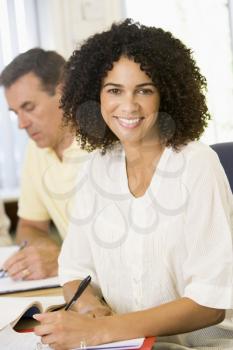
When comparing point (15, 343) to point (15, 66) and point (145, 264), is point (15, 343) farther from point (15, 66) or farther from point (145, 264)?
point (15, 66)

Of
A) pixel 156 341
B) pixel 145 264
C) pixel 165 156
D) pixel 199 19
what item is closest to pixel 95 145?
pixel 165 156

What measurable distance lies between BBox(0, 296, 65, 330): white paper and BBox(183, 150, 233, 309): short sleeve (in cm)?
36

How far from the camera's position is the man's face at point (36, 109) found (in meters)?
2.31

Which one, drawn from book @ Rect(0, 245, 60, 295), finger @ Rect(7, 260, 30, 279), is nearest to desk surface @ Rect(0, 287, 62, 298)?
book @ Rect(0, 245, 60, 295)

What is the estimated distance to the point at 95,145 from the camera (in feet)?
5.41

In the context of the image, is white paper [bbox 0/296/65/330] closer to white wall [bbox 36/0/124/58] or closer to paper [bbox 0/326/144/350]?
paper [bbox 0/326/144/350]

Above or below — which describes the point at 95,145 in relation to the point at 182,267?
above

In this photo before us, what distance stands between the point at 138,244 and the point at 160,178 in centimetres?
16

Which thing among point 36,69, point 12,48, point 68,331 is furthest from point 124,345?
point 12,48

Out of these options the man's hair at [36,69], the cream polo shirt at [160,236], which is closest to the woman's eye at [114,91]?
the cream polo shirt at [160,236]

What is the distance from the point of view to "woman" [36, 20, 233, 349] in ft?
4.28

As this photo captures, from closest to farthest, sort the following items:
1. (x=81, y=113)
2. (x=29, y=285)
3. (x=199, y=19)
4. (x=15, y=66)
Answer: (x=81, y=113) → (x=29, y=285) → (x=15, y=66) → (x=199, y=19)

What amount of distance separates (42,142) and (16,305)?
97 centimetres

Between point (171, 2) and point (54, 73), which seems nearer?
point (54, 73)
